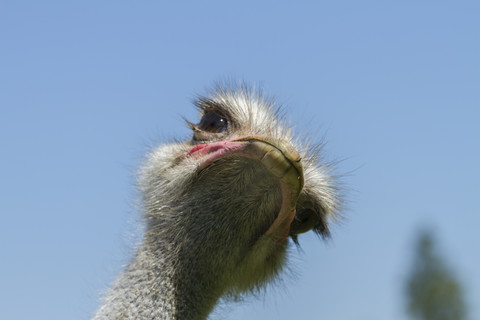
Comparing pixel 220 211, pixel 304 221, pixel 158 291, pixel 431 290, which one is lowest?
pixel 431 290

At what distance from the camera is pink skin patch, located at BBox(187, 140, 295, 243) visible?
3.33 meters

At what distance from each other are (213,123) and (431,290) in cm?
3629

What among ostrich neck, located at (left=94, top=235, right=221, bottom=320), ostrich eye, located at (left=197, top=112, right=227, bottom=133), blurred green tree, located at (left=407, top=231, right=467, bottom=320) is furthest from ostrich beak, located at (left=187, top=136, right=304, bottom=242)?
blurred green tree, located at (left=407, top=231, right=467, bottom=320)

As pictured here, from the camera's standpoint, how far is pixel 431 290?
38.3 meters

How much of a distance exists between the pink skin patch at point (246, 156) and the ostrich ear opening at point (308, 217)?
12 cm

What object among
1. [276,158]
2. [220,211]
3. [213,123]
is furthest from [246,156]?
[213,123]

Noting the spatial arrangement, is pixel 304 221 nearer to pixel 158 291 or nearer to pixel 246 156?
pixel 246 156

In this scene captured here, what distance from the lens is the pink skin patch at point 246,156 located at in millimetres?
3334

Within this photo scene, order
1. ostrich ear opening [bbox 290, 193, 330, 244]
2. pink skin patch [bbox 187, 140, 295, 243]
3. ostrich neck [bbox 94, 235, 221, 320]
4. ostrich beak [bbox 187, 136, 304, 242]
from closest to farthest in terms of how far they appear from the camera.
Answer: ostrich beak [bbox 187, 136, 304, 242]
pink skin patch [bbox 187, 140, 295, 243]
ostrich neck [bbox 94, 235, 221, 320]
ostrich ear opening [bbox 290, 193, 330, 244]

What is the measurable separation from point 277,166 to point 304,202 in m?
0.64

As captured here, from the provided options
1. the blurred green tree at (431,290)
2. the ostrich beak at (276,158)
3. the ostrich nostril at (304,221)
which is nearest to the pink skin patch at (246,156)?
the ostrich beak at (276,158)

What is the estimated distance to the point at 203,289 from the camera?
12.0 feet

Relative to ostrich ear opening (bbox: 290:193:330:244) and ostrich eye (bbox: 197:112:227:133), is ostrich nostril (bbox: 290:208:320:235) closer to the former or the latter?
ostrich ear opening (bbox: 290:193:330:244)

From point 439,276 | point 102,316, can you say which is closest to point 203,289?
point 102,316
